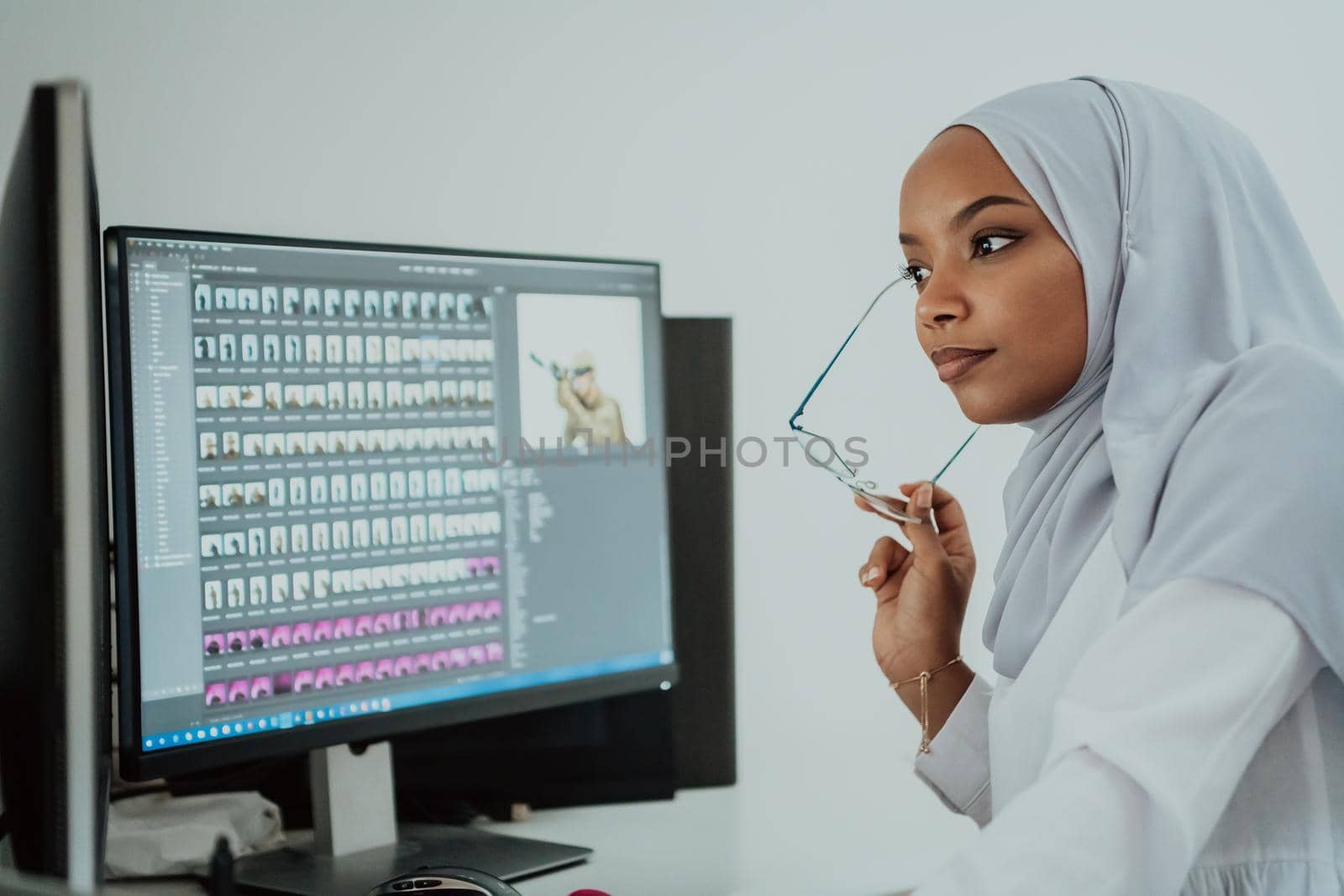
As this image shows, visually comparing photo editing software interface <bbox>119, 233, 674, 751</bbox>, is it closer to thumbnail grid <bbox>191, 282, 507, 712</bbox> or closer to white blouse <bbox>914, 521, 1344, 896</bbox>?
thumbnail grid <bbox>191, 282, 507, 712</bbox>

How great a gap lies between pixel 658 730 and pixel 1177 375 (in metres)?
Result: 0.65

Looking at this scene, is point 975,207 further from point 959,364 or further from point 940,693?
point 940,693

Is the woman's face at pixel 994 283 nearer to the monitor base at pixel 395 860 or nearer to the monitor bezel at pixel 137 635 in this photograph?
the monitor bezel at pixel 137 635

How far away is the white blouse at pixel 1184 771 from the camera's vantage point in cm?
72

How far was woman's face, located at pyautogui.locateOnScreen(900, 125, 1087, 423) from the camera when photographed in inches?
36.7

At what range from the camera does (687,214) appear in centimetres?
158

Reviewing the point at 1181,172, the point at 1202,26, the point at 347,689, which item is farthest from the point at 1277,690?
the point at 1202,26

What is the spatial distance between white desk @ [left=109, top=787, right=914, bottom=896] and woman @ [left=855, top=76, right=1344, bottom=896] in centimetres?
11

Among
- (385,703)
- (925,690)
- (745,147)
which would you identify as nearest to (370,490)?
(385,703)

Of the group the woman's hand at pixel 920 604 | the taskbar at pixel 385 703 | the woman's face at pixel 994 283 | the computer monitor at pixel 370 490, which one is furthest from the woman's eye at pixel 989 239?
the taskbar at pixel 385 703

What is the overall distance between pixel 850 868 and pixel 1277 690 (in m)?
0.45

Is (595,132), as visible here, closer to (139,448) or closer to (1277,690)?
(139,448)

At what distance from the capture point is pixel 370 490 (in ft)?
3.51

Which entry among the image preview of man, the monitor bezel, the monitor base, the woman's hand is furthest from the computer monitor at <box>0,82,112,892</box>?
the woman's hand
